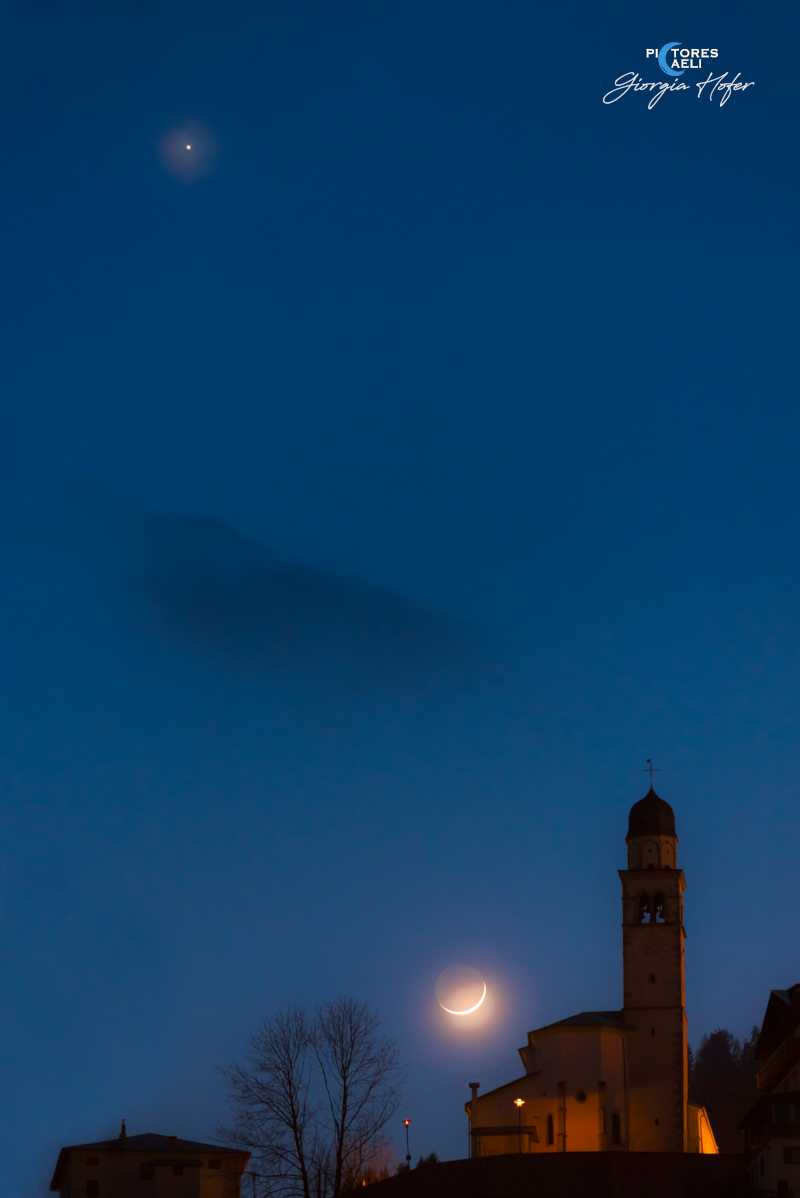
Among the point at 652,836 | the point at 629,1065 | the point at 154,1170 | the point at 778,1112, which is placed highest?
the point at 652,836

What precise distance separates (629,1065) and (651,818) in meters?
15.0

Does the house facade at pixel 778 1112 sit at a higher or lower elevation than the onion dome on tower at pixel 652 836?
lower

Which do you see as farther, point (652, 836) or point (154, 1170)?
point (652, 836)

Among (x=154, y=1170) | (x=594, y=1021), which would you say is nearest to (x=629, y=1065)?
(x=594, y=1021)

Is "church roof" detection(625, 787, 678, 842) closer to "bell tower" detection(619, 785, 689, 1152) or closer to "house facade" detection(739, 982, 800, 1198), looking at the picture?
"bell tower" detection(619, 785, 689, 1152)

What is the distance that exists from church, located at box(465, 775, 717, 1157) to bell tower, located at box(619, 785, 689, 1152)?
6cm

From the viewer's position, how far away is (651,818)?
85.6 m

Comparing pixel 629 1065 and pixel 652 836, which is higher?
pixel 652 836

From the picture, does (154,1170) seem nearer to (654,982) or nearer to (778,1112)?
(654,982)

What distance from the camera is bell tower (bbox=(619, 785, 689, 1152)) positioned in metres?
77.9

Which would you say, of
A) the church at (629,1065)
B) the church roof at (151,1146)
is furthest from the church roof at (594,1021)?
the church roof at (151,1146)

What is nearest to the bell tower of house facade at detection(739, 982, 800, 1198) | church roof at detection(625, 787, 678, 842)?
church roof at detection(625, 787, 678, 842)

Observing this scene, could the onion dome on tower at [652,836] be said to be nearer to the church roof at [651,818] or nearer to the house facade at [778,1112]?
the church roof at [651,818]

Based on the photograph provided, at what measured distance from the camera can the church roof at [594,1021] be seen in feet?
251
